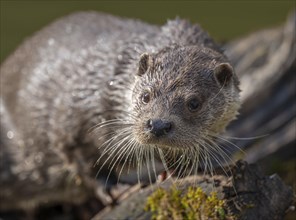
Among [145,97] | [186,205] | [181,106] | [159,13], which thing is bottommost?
[186,205]

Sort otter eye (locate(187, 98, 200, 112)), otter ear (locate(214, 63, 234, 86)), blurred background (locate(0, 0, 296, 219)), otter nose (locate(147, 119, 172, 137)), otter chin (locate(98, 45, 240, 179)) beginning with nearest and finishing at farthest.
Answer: otter nose (locate(147, 119, 172, 137))
otter chin (locate(98, 45, 240, 179))
otter eye (locate(187, 98, 200, 112))
otter ear (locate(214, 63, 234, 86))
blurred background (locate(0, 0, 296, 219))

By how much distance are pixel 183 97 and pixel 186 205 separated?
1.77ft

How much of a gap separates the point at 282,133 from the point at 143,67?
182 cm

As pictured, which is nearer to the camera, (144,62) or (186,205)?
(186,205)

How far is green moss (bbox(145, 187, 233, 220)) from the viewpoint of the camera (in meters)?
4.09

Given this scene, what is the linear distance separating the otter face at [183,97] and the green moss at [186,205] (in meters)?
0.24

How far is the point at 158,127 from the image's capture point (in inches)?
159

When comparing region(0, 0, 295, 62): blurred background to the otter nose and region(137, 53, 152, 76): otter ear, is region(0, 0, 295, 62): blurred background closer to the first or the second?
region(137, 53, 152, 76): otter ear

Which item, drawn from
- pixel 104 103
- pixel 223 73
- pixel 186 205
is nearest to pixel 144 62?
pixel 223 73

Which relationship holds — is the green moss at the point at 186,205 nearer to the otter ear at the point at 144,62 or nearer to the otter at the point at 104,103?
the otter at the point at 104,103

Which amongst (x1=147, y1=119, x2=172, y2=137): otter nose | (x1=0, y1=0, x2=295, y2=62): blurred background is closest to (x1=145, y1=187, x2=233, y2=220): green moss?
(x1=147, y1=119, x2=172, y2=137): otter nose

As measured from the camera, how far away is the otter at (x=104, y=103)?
4367 millimetres

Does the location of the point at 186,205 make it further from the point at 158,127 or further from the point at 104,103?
the point at 104,103

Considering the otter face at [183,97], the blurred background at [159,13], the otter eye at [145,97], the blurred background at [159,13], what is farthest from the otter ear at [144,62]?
the blurred background at [159,13]
